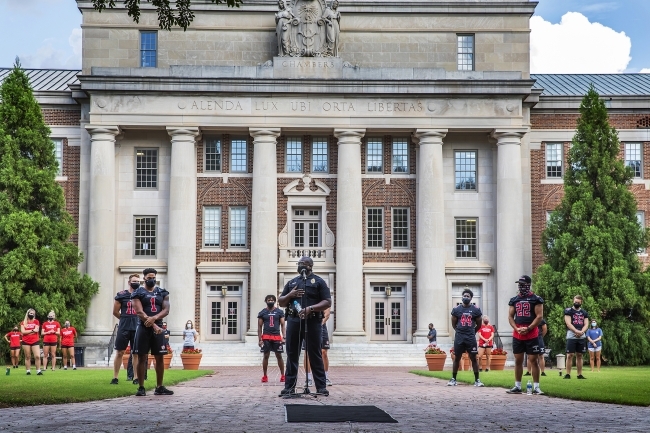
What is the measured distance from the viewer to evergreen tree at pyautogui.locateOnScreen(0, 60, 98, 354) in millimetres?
43469

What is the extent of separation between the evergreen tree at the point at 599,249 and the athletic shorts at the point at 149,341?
27.0 meters

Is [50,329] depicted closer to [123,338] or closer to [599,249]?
[123,338]

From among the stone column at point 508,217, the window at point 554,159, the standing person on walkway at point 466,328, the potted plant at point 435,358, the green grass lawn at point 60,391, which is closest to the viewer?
the green grass lawn at point 60,391

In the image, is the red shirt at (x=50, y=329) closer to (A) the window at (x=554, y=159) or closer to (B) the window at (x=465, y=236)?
(B) the window at (x=465, y=236)

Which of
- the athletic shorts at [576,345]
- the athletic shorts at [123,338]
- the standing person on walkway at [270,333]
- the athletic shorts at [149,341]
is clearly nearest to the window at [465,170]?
the athletic shorts at [576,345]

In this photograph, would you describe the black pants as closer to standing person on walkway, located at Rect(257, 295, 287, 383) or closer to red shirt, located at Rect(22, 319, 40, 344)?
standing person on walkway, located at Rect(257, 295, 287, 383)

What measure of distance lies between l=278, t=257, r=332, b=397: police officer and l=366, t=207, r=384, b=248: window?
31827 mm

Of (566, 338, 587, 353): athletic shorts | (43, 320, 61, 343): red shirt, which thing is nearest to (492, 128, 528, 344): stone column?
(566, 338, 587, 353): athletic shorts

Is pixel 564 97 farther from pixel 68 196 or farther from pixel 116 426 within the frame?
pixel 116 426

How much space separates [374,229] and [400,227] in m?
1.27

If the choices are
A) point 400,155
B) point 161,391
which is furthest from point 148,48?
point 161,391

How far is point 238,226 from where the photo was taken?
49.9 metres

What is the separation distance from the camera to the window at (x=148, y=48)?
51250mm

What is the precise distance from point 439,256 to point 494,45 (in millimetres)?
11230
